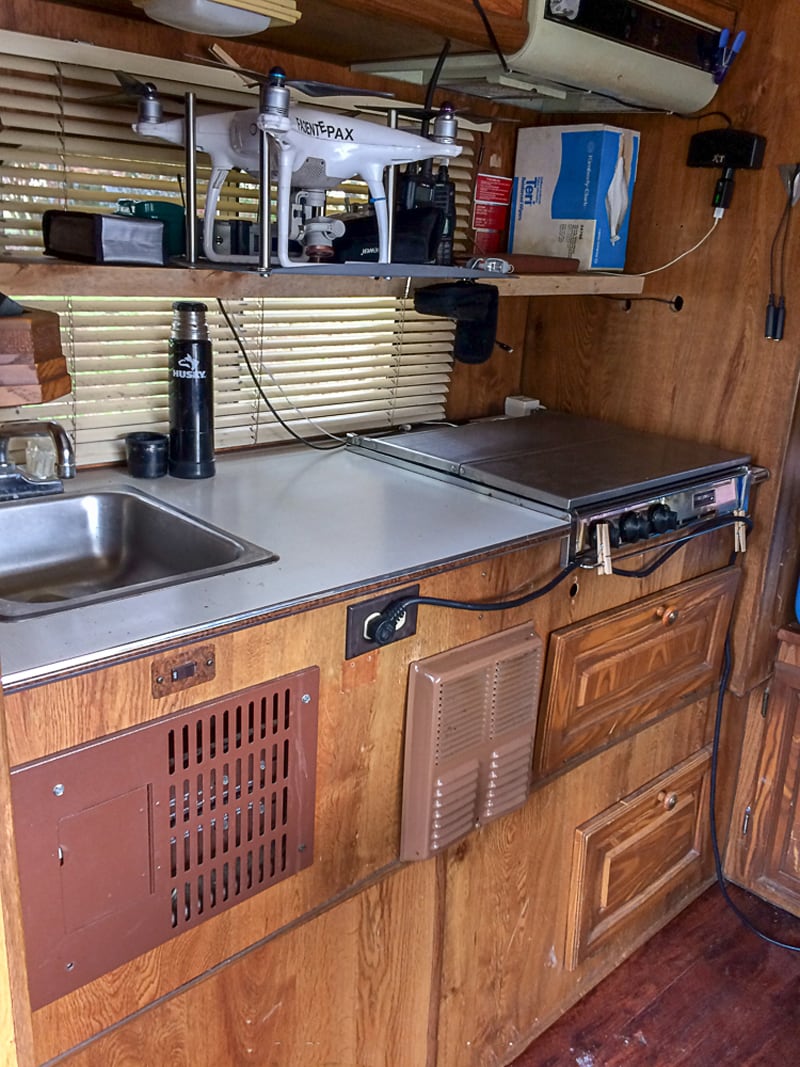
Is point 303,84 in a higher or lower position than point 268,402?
higher

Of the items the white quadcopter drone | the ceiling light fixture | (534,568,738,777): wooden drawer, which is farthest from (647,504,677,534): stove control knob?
the ceiling light fixture

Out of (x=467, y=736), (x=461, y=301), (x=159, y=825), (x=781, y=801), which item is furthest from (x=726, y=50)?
(x=159, y=825)

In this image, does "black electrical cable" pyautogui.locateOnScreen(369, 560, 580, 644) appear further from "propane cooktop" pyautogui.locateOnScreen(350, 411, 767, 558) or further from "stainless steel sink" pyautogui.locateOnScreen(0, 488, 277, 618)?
"stainless steel sink" pyautogui.locateOnScreen(0, 488, 277, 618)

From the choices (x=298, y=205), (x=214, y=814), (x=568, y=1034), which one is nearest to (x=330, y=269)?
(x=298, y=205)

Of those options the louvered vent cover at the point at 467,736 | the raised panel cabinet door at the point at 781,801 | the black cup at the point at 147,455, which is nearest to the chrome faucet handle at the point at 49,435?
the black cup at the point at 147,455

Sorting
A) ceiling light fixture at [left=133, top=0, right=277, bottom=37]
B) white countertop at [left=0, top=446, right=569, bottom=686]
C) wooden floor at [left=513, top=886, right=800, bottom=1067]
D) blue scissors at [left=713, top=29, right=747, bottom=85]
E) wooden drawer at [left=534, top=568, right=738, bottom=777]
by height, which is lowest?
wooden floor at [left=513, top=886, right=800, bottom=1067]

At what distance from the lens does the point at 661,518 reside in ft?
5.82

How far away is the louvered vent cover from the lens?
1446 millimetres

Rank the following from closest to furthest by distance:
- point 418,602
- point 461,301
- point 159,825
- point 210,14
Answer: point 159,825, point 210,14, point 418,602, point 461,301

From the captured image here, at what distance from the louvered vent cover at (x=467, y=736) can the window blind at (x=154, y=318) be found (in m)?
0.67

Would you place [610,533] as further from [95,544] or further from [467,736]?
[95,544]

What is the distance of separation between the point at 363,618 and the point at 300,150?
2.36ft

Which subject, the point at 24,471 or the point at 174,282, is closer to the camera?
the point at 174,282

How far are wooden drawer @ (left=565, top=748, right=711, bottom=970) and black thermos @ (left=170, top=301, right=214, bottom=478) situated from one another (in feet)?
3.48
